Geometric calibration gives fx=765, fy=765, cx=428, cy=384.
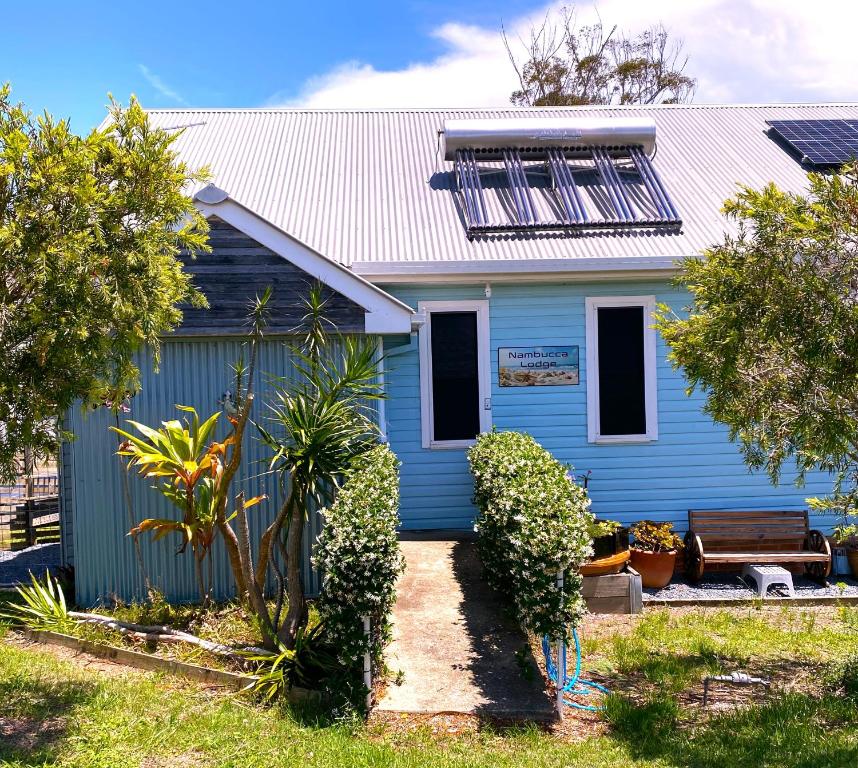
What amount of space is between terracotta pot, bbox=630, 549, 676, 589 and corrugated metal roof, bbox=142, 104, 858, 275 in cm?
354

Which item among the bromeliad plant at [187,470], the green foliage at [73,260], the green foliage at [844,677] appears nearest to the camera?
the green foliage at [73,260]

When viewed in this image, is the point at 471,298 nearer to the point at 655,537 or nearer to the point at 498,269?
the point at 498,269

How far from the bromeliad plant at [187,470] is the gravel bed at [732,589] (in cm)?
487

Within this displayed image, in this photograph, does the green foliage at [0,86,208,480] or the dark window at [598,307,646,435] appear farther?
the dark window at [598,307,646,435]

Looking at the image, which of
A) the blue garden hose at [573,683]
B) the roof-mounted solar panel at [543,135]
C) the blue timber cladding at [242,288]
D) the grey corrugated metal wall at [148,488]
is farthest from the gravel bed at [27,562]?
the roof-mounted solar panel at [543,135]

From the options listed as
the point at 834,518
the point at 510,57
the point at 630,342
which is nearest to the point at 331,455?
the point at 630,342

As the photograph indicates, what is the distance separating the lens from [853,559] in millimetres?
9508

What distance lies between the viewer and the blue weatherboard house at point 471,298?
780 cm

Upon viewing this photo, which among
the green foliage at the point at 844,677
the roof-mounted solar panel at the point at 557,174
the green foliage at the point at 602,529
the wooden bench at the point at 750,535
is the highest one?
the roof-mounted solar panel at the point at 557,174

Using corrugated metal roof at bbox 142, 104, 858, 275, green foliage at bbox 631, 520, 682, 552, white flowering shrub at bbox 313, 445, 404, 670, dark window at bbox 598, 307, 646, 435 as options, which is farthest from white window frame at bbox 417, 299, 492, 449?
white flowering shrub at bbox 313, 445, 404, 670

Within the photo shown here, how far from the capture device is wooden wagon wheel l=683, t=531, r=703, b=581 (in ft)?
30.3

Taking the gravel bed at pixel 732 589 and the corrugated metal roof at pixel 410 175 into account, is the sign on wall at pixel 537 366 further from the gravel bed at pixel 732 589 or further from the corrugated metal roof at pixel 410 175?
the gravel bed at pixel 732 589

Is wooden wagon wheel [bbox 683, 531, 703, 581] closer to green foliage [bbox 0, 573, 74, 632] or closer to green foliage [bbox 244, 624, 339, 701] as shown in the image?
→ green foliage [bbox 244, 624, 339, 701]

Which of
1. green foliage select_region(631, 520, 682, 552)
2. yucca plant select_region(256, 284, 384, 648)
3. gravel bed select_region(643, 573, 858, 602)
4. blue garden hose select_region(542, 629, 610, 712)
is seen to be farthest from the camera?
green foliage select_region(631, 520, 682, 552)
